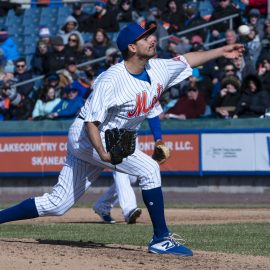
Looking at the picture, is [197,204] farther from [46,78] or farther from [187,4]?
[187,4]

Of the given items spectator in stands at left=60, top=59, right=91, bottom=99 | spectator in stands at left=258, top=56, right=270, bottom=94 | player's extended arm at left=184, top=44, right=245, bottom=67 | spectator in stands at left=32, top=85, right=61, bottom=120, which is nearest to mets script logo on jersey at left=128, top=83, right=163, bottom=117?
player's extended arm at left=184, top=44, right=245, bottom=67

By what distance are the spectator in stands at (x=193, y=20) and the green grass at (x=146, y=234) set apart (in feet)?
28.7

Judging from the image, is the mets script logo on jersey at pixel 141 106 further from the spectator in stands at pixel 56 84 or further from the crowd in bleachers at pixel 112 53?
the spectator in stands at pixel 56 84

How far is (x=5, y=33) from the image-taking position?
21922mm

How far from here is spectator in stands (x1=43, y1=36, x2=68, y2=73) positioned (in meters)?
19.5

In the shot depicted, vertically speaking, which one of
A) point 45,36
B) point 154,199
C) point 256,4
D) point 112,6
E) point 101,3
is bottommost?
point 154,199

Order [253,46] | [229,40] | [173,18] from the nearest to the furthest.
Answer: [229,40] < [253,46] < [173,18]

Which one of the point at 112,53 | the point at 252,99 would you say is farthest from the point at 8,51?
the point at 252,99

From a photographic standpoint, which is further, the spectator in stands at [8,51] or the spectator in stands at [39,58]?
the spectator in stands at [8,51]

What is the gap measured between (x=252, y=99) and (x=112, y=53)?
3.58 meters

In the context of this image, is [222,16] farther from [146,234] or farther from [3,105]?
[146,234]

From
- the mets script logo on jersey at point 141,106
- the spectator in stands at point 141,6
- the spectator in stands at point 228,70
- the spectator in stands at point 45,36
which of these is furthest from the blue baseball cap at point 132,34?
the spectator in stands at point 141,6

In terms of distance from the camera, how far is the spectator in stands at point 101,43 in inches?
781

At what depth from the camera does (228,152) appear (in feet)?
54.3
